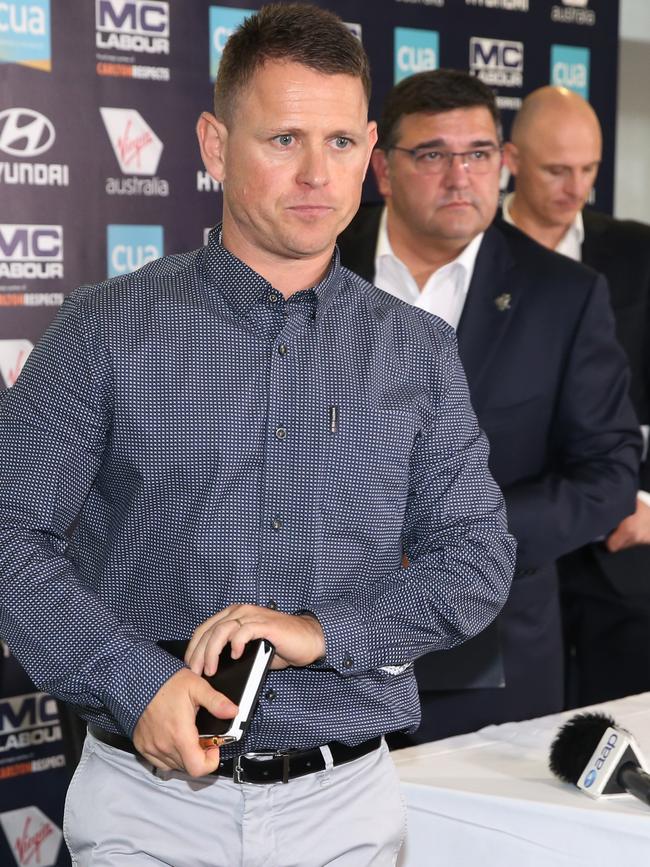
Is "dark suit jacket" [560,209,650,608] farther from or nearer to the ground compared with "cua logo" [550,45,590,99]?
nearer to the ground

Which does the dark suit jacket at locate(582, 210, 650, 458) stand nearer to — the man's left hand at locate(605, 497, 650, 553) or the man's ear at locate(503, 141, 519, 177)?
the man's ear at locate(503, 141, 519, 177)

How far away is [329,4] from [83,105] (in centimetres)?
87

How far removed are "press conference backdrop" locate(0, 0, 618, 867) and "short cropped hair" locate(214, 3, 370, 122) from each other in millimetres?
1685

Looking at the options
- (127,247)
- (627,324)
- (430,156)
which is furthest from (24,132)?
(627,324)

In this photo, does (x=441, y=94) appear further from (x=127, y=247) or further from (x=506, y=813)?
(x=506, y=813)

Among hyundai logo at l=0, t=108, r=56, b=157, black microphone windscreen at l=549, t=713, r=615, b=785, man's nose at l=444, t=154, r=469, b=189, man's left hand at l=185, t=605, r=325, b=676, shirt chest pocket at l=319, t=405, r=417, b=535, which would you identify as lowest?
black microphone windscreen at l=549, t=713, r=615, b=785

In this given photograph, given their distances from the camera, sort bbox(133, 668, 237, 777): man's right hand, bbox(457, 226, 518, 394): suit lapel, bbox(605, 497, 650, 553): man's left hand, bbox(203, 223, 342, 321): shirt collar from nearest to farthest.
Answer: bbox(133, 668, 237, 777): man's right hand
bbox(203, 223, 342, 321): shirt collar
bbox(457, 226, 518, 394): suit lapel
bbox(605, 497, 650, 553): man's left hand

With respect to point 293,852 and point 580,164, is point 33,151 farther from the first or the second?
point 293,852

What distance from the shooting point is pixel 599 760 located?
1.87 metres

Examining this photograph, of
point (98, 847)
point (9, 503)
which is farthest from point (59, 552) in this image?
point (98, 847)

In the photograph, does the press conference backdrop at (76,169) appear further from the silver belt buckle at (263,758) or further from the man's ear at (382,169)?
the silver belt buckle at (263,758)

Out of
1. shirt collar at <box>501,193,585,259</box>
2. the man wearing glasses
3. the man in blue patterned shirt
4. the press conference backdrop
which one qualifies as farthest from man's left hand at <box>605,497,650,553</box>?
the press conference backdrop

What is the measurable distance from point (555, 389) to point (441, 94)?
2.48ft

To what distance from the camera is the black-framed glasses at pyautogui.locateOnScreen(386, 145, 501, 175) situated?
9.43 ft
